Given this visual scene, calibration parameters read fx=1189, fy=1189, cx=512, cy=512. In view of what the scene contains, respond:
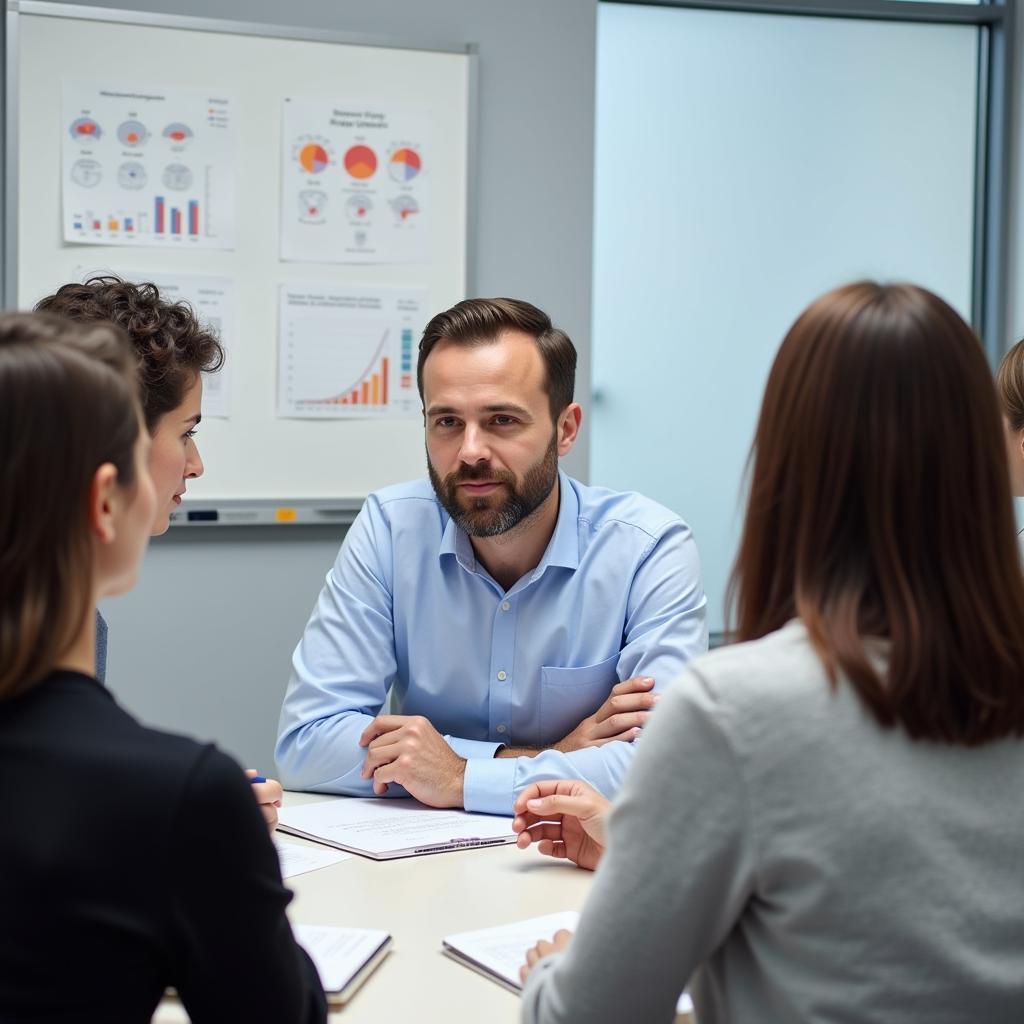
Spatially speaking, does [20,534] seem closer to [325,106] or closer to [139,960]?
[139,960]

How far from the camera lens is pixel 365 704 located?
→ 2.03 meters

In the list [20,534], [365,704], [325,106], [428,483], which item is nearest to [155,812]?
[20,534]

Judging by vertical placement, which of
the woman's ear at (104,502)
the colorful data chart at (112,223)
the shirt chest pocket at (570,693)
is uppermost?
the colorful data chart at (112,223)

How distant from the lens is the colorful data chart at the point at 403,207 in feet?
9.88

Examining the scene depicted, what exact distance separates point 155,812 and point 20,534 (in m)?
0.21

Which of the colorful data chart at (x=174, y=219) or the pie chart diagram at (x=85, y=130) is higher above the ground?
the pie chart diagram at (x=85, y=130)

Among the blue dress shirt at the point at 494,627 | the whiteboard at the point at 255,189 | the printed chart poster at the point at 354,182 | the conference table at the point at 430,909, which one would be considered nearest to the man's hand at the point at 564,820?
the conference table at the point at 430,909

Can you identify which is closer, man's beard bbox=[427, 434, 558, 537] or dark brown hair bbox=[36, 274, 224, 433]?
dark brown hair bbox=[36, 274, 224, 433]

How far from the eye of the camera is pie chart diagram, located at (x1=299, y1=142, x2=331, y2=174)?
9.67 feet

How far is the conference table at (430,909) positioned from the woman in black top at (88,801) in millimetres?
238

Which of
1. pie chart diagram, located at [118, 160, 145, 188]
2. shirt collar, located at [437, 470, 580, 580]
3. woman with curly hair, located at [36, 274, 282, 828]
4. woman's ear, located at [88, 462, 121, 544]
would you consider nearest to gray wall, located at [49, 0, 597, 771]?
pie chart diagram, located at [118, 160, 145, 188]

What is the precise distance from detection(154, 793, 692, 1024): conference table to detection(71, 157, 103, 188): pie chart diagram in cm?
187

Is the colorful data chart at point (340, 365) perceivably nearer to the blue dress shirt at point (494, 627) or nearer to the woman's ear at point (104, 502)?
the blue dress shirt at point (494, 627)

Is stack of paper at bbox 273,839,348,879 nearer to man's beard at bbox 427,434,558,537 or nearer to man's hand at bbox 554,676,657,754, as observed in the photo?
man's hand at bbox 554,676,657,754
